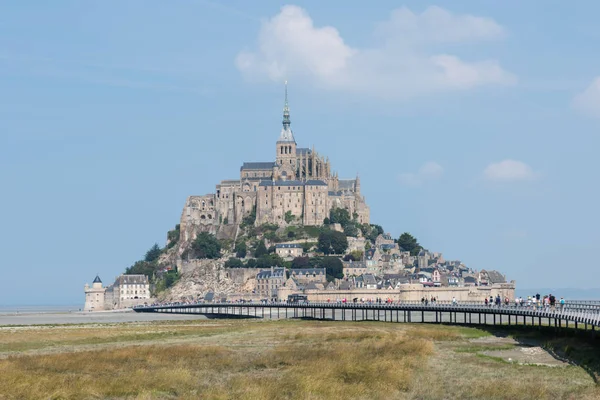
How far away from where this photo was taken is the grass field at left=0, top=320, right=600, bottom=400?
40.8 meters

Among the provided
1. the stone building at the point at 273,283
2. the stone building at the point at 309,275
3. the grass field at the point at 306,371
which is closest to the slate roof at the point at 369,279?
the stone building at the point at 309,275

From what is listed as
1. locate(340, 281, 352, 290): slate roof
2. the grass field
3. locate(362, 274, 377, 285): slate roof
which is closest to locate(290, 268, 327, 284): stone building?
locate(340, 281, 352, 290): slate roof

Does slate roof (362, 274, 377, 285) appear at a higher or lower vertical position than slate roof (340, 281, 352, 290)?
higher

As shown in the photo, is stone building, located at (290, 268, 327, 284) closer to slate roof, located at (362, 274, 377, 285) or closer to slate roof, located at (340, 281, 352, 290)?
slate roof, located at (340, 281, 352, 290)

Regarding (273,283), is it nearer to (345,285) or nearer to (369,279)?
(345,285)

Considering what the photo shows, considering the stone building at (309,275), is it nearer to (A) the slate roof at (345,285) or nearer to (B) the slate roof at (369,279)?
(A) the slate roof at (345,285)

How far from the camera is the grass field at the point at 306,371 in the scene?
40.8m

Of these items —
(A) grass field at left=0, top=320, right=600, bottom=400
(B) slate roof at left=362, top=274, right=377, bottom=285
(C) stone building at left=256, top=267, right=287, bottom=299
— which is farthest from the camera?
(C) stone building at left=256, top=267, right=287, bottom=299

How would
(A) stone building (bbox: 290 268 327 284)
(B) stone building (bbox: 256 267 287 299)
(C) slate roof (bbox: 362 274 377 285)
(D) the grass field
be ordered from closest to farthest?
(D) the grass field < (C) slate roof (bbox: 362 274 377 285) < (B) stone building (bbox: 256 267 287 299) < (A) stone building (bbox: 290 268 327 284)

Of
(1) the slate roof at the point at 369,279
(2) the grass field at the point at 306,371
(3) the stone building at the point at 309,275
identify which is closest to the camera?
(2) the grass field at the point at 306,371

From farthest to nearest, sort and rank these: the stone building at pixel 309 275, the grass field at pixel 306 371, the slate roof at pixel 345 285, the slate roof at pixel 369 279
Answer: the stone building at pixel 309 275
the slate roof at pixel 369 279
the slate roof at pixel 345 285
the grass field at pixel 306 371

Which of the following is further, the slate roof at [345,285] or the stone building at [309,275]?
the stone building at [309,275]

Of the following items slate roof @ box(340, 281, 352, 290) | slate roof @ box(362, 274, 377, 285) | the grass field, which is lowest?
the grass field

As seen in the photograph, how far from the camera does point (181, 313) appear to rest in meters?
169
